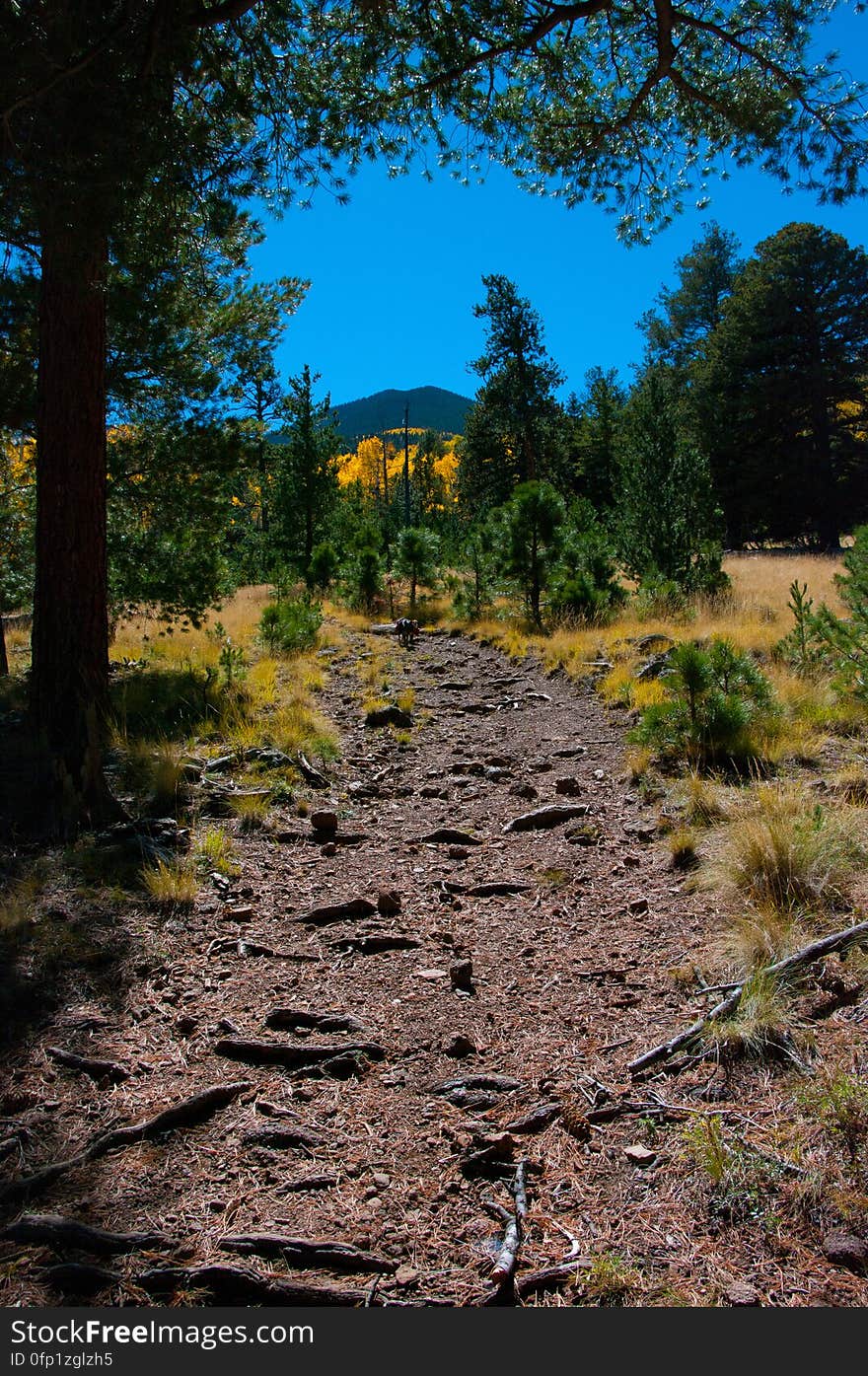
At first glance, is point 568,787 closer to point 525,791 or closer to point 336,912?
point 525,791

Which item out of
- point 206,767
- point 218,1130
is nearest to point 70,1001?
point 218,1130

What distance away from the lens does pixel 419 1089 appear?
2.34 metres

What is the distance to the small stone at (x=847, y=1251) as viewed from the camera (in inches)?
60.4

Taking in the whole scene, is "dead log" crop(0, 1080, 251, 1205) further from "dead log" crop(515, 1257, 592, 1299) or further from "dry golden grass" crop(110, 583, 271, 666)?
"dry golden grass" crop(110, 583, 271, 666)

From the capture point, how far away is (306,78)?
15.3 feet

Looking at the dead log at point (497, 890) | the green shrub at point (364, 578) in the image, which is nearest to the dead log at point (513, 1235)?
the dead log at point (497, 890)

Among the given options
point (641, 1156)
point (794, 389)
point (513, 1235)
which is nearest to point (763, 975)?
point (641, 1156)

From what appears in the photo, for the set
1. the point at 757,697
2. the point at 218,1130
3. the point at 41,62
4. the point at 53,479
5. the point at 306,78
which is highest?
the point at 306,78

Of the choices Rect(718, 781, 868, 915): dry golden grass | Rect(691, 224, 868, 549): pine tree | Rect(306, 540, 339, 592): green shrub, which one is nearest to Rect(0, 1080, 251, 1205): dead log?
Rect(718, 781, 868, 915): dry golden grass

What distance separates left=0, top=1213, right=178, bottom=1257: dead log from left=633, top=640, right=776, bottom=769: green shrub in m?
4.00

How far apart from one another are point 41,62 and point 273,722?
4.35 m

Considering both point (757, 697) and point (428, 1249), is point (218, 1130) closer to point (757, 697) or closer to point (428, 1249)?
point (428, 1249)

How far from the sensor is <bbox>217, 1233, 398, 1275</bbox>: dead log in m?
1.67

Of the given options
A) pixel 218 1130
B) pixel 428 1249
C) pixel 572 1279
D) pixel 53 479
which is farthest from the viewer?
pixel 53 479
